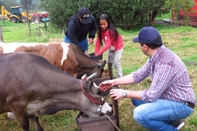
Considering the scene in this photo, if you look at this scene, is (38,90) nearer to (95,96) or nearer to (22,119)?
(22,119)

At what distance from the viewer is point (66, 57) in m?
5.55

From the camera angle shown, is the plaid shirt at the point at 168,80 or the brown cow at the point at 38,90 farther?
the brown cow at the point at 38,90

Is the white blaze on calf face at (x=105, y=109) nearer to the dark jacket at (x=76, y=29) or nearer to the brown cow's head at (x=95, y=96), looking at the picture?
the brown cow's head at (x=95, y=96)

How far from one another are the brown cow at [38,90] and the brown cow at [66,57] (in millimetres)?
1693

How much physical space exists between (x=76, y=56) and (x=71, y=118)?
148 cm

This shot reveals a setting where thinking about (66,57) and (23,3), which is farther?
(23,3)

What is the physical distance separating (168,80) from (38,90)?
5.54 ft

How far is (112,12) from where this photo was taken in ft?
49.1

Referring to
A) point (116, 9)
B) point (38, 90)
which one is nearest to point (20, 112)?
point (38, 90)

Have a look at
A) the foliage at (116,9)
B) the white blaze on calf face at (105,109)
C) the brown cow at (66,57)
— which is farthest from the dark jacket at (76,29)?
the foliage at (116,9)

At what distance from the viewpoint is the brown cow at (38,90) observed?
358cm

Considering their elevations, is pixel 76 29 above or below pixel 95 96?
above

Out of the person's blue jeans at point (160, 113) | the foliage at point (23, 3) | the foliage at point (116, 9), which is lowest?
the person's blue jeans at point (160, 113)

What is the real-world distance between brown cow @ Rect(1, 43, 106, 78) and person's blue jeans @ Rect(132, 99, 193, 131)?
2.40 metres
